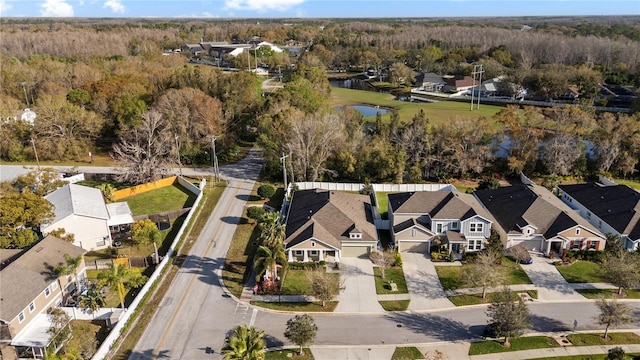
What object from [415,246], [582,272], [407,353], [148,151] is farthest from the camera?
[148,151]

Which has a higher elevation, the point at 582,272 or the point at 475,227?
the point at 475,227

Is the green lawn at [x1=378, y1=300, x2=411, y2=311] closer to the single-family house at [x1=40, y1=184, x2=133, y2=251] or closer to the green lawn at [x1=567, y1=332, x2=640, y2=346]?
the green lawn at [x1=567, y1=332, x2=640, y2=346]

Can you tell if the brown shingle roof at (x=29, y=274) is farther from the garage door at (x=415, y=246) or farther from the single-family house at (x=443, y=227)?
the single-family house at (x=443, y=227)

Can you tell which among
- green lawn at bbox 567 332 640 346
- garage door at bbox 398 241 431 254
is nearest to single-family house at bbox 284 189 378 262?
garage door at bbox 398 241 431 254

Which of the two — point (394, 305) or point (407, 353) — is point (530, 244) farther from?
point (407, 353)

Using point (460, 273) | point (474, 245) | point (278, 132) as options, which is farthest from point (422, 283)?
point (278, 132)
